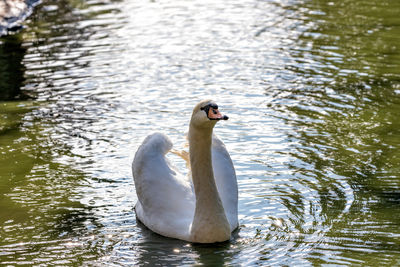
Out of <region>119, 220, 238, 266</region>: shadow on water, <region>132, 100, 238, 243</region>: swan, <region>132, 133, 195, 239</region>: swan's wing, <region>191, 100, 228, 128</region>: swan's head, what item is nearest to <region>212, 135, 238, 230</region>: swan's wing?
<region>132, 100, 238, 243</region>: swan

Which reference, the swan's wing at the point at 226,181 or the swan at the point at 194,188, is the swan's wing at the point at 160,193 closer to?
the swan at the point at 194,188

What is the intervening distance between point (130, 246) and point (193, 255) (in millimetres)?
669

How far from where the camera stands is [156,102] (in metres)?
12.1

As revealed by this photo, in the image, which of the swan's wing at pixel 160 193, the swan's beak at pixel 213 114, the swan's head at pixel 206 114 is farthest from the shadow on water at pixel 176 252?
the swan's beak at pixel 213 114

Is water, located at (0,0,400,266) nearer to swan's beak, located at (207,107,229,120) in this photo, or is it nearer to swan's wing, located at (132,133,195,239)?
swan's wing, located at (132,133,195,239)

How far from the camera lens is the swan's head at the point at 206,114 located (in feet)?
22.0

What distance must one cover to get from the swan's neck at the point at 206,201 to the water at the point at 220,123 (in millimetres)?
144

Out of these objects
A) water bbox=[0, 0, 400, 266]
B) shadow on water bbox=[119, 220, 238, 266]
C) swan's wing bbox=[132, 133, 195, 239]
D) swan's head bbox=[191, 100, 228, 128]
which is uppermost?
swan's head bbox=[191, 100, 228, 128]

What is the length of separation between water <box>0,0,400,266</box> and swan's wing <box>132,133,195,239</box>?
155 millimetres

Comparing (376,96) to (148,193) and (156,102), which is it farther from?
(148,193)

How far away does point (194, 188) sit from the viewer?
7297mm

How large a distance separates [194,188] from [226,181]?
557 millimetres

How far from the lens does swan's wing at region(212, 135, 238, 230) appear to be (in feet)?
24.8

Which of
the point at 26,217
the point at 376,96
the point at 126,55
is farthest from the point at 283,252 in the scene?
the point at 126,55
